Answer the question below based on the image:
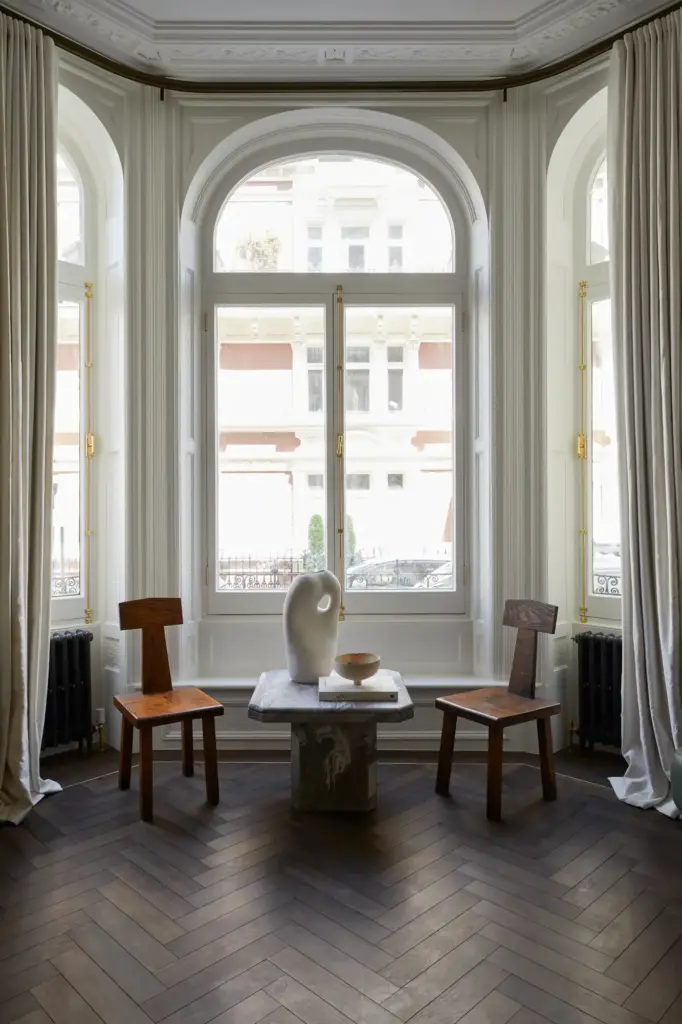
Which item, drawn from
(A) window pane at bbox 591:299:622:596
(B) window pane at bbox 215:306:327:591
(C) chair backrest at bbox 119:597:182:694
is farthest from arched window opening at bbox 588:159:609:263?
(C) chair backrest at bbox 119:597:182:694

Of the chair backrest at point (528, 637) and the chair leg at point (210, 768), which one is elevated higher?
the chair backrest at point (528, 637)

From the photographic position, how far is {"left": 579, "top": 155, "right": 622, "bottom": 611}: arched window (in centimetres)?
427

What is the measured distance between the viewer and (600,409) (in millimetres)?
4301

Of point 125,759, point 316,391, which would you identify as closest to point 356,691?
point 125,759

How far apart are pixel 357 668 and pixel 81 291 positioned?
2.72m

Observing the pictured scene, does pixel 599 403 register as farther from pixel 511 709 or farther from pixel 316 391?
pixel 511 709

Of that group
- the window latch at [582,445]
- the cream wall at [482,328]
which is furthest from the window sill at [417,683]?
the window latch at [582,445]

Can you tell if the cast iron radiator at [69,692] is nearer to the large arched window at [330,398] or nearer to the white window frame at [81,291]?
the white window frame at [81,291]

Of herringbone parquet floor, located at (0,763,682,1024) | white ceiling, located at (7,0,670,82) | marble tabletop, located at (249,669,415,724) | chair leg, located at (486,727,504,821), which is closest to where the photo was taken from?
herringbone parquet floor, located at (0,763,682,1024)

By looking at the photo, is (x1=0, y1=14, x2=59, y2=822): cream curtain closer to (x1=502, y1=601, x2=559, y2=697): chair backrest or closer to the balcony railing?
(x1=502, y1=601, x2=559, y2=697): chair backrest

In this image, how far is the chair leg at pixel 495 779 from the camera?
10.7ft

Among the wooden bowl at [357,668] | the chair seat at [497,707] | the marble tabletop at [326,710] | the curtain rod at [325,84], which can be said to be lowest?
the chair seat at [497,707]

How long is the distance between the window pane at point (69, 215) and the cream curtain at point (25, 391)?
2.19ft

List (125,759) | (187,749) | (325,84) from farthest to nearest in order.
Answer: (325,84) < (187,749) < (125,759)
